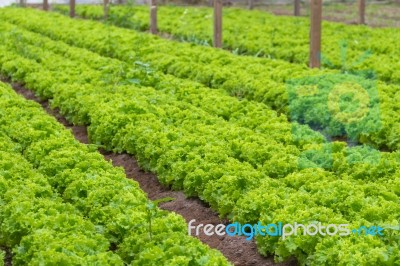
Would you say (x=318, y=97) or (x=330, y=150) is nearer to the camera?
(x=330, y=150)

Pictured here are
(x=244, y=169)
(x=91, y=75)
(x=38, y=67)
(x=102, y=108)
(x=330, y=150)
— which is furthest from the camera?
(x=38, y=67)

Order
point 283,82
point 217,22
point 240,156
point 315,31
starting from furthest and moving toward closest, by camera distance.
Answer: point 217,22 → point 315,31 → point 283,82 → point 240,156

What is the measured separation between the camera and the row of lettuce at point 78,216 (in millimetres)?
8366

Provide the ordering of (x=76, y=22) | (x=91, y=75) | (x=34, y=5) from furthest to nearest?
(x=34, y=5), (x=76, y=22), (x=91, y=75)

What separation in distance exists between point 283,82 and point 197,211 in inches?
251

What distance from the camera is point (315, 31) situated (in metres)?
17.9

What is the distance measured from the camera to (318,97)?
14.9 metres

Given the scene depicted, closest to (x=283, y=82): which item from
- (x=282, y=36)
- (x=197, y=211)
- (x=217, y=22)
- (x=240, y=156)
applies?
(x=240, y=156)

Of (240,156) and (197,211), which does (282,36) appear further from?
(197,211)

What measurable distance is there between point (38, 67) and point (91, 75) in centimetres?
196

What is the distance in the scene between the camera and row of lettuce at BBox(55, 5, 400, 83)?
19.3m

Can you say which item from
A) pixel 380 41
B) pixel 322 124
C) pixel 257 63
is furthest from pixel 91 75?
pixel 380 41

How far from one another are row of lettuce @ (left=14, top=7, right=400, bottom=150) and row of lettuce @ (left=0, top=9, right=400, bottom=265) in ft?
3.07

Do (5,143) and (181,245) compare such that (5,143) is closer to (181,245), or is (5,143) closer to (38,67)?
(181,245)
